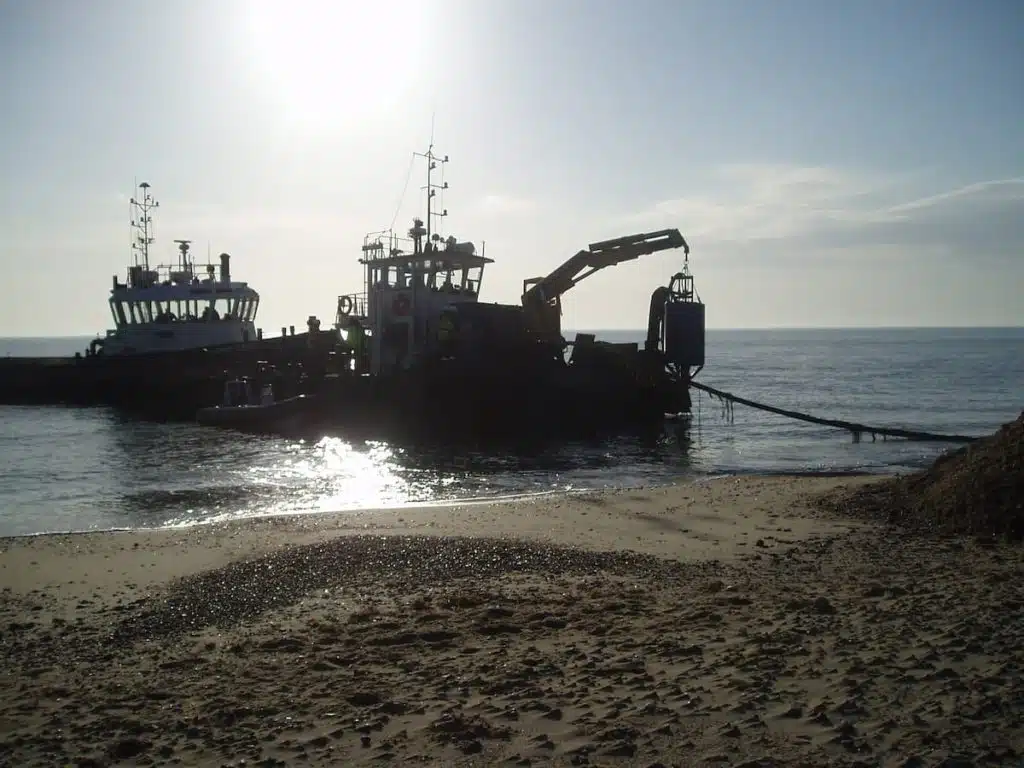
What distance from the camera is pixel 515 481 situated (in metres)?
18.7

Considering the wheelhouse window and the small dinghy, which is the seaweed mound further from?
the wheelhouse window

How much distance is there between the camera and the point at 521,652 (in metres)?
6.05

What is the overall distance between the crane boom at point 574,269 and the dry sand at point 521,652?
20741 mm

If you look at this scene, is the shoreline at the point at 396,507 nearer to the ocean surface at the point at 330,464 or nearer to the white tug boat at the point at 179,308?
the ocean surface at the point at 330,464

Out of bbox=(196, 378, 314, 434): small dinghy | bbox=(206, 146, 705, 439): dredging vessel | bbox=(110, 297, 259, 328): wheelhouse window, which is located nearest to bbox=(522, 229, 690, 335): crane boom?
bbox=(206, 146, 705, 439): dredging vessel

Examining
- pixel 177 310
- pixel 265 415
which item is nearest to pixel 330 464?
pixel 265 415

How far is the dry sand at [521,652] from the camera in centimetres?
459

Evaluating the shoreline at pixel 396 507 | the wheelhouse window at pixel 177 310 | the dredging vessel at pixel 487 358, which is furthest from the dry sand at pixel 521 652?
the wheelhouse window at pixel 177 310

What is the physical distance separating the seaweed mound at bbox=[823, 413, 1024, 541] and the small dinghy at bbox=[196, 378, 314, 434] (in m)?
20.9

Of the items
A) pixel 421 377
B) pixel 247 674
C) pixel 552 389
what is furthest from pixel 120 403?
pixel 247 674

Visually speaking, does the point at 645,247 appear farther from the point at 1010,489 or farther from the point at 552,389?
the point at 1010,489

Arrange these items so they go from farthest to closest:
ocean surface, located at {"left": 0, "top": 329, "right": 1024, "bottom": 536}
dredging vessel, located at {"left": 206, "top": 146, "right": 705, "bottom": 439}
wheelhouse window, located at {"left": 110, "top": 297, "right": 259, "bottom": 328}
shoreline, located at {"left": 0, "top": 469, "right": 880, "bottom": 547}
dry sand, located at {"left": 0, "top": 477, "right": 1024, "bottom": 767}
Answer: wheelhouse window, located at {"left": 110, "top": 297, "right": 259, "bottom": 328}, dredging vessel, located at {"left": 206, "top": 146, "right": 705, "bottom": 439}, ocean surface, located at {"left": 0, "top": 329, "right": 1024, "bottom": 536}, shoreline, located at {"left": 0, "top": 469, "right": 880, "bottom": 547}, dry sand, located at {"left": 0, "top": 477, "right": 1024, "bottom": 767}

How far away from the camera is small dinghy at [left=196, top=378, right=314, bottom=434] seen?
29031mm

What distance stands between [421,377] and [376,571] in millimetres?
19770
